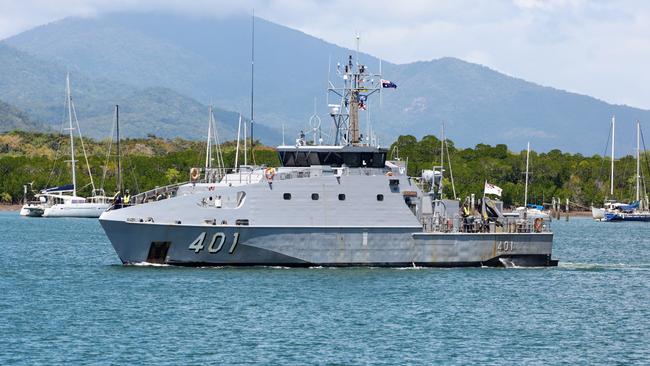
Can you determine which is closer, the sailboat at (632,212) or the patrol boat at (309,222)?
the patrol boat at (309,222)

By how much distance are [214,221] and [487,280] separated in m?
10.0

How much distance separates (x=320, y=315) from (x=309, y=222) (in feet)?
26.5

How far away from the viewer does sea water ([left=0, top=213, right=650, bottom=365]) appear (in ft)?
102

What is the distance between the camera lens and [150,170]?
432 feet

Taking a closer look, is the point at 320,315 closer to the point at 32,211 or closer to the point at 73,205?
the point at 73,205

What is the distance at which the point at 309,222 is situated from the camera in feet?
145

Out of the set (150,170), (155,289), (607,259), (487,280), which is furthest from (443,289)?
(150,170)

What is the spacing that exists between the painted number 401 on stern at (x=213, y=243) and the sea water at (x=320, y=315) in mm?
794

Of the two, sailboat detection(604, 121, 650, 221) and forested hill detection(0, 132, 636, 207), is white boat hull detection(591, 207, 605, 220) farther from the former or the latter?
forested hill detection(0, 132, 636, 207)

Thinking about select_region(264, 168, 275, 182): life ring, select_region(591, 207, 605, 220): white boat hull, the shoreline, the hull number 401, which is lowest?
the hull number 401

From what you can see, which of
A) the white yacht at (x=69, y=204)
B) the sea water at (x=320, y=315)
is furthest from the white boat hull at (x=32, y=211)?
the sea water at (x=320, y=315)

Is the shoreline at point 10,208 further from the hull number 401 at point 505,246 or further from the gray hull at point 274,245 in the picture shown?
the hull number 401 at point 505,246

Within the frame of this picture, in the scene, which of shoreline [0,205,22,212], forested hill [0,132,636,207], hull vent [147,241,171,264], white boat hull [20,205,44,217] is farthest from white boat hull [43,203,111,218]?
hull vent [147,241,171,264]

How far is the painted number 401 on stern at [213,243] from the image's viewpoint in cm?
4403
